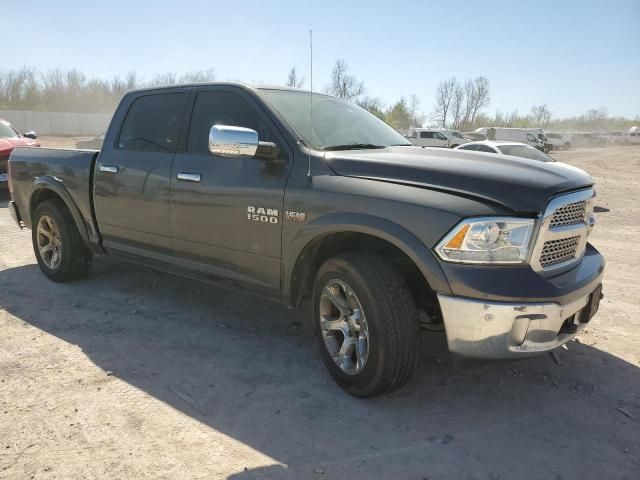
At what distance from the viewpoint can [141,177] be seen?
13.8 feet

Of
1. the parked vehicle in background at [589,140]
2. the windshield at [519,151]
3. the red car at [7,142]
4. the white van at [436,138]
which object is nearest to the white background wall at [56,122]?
the white van at [436,138]

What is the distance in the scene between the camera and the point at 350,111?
417cm

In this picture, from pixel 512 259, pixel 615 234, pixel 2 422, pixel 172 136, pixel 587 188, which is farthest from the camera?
pixel 615 234

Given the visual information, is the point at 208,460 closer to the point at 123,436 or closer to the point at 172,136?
the point at 123,436

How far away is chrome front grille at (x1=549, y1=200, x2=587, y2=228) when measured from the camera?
8.96 ft

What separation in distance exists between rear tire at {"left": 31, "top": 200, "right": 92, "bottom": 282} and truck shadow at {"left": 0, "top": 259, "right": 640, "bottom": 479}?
0.66m

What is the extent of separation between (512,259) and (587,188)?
0.85m

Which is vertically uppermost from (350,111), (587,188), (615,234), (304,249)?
(350,111)

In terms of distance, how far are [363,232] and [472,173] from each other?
2.15 ft

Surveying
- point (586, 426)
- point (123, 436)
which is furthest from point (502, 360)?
point (123, 436)

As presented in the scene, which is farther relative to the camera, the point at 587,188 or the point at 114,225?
the point at 114,225

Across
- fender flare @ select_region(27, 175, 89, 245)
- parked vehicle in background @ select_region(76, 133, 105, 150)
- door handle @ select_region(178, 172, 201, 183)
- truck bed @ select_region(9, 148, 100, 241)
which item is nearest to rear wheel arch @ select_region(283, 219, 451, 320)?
door handle @ select_region(178, 172, 201, 183)

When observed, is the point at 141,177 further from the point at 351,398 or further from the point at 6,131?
the point at 6,131

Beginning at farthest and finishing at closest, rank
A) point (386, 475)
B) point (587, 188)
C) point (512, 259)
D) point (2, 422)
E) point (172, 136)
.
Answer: point (172, 136) < point (587, 188) < point (2, 422) < point (512, 259) < point (386, 475)
